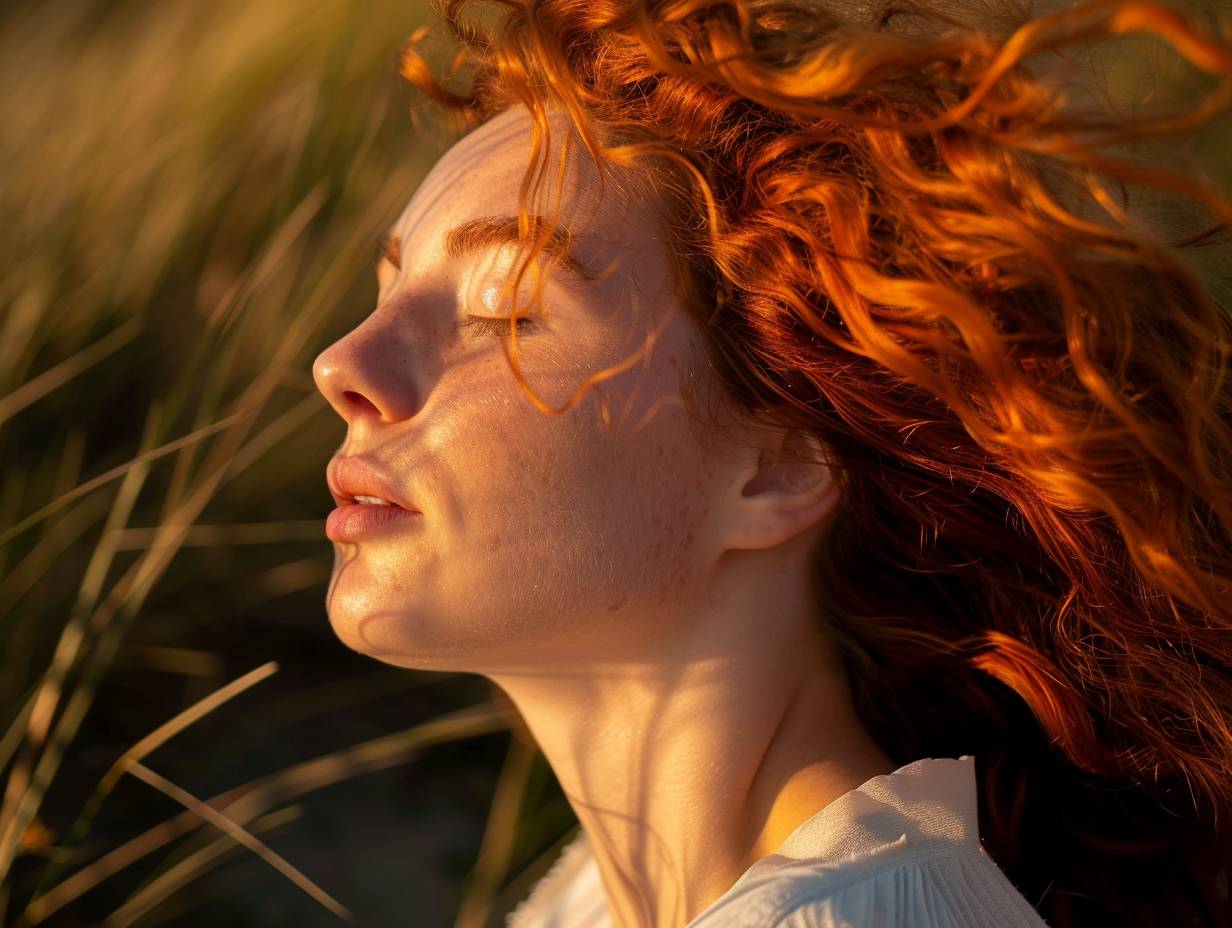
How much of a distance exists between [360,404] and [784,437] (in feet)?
1.65

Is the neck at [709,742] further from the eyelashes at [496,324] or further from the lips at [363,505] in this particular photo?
the eyelashes at [496,324]

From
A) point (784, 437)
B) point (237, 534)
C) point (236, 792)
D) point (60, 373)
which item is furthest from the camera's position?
point (237, 534)

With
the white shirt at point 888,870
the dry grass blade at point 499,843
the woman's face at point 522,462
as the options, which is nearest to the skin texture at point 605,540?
the woman's face at point 522,462

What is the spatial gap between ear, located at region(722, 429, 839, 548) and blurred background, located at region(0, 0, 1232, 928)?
0.65 m

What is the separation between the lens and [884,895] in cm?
128

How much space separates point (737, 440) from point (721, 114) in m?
0.38

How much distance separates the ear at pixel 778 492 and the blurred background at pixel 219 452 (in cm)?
65

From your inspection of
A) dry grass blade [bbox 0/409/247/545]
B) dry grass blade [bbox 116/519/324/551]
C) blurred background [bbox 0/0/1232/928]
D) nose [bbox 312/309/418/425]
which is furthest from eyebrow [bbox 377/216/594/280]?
dry grass blade [bbox 116/519/324/551]

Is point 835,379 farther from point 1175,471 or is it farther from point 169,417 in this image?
point 169,417

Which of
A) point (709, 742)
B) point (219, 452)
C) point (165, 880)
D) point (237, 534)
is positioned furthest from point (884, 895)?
point (237, 534)

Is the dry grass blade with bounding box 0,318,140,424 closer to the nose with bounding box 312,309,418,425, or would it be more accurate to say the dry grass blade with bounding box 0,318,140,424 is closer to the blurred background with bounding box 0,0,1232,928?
the blurred background with bounding box 0,0,1232,928

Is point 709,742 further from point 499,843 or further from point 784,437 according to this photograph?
point 499,843

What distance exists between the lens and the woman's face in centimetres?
141

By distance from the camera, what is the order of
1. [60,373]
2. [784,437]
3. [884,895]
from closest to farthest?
[884,895]
[784,437]
[60,373]
